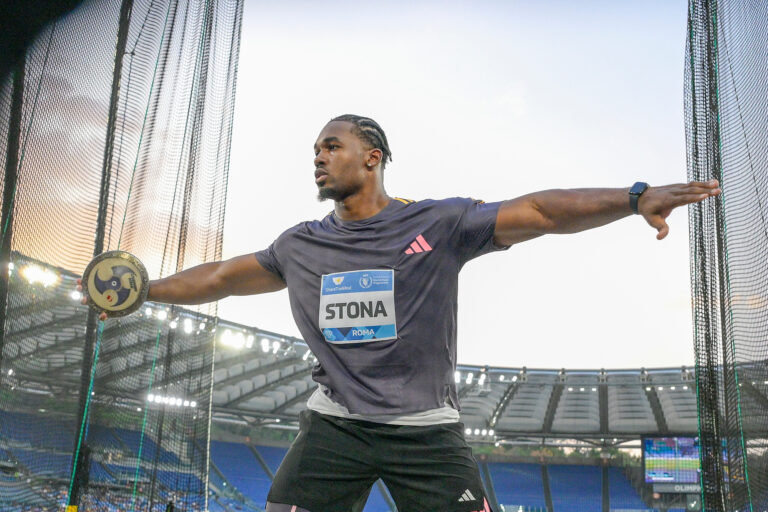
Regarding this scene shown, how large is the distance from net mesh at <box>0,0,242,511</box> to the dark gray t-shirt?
180 cm

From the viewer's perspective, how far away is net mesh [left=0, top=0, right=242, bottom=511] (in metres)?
3.82

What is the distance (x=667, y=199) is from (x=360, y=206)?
1142mm

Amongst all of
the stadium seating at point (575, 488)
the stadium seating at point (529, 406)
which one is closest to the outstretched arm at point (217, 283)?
the stadium seating at point (529, 406)

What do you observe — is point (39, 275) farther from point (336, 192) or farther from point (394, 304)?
point (394, 304)

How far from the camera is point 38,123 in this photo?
3867mm

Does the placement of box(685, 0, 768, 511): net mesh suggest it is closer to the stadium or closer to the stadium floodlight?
the stadium

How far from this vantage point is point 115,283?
2666mm

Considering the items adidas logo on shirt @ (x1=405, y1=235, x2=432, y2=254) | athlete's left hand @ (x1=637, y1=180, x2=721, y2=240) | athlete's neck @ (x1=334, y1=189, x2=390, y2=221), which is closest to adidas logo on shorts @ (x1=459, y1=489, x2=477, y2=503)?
adidas logo on shirt @ (x1=405, y1=235, x2=432, y2=254)

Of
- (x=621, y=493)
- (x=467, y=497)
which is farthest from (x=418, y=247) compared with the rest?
(x=621, y=493)

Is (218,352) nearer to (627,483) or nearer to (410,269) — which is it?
(627,483)

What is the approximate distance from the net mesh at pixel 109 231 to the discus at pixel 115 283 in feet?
2.88

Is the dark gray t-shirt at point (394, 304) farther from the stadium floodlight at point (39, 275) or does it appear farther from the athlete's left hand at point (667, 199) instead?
the stadium floodlight at point (39, 275)

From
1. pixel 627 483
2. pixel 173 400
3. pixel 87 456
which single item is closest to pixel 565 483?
pixel 627 483

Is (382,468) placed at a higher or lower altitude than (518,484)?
higher
